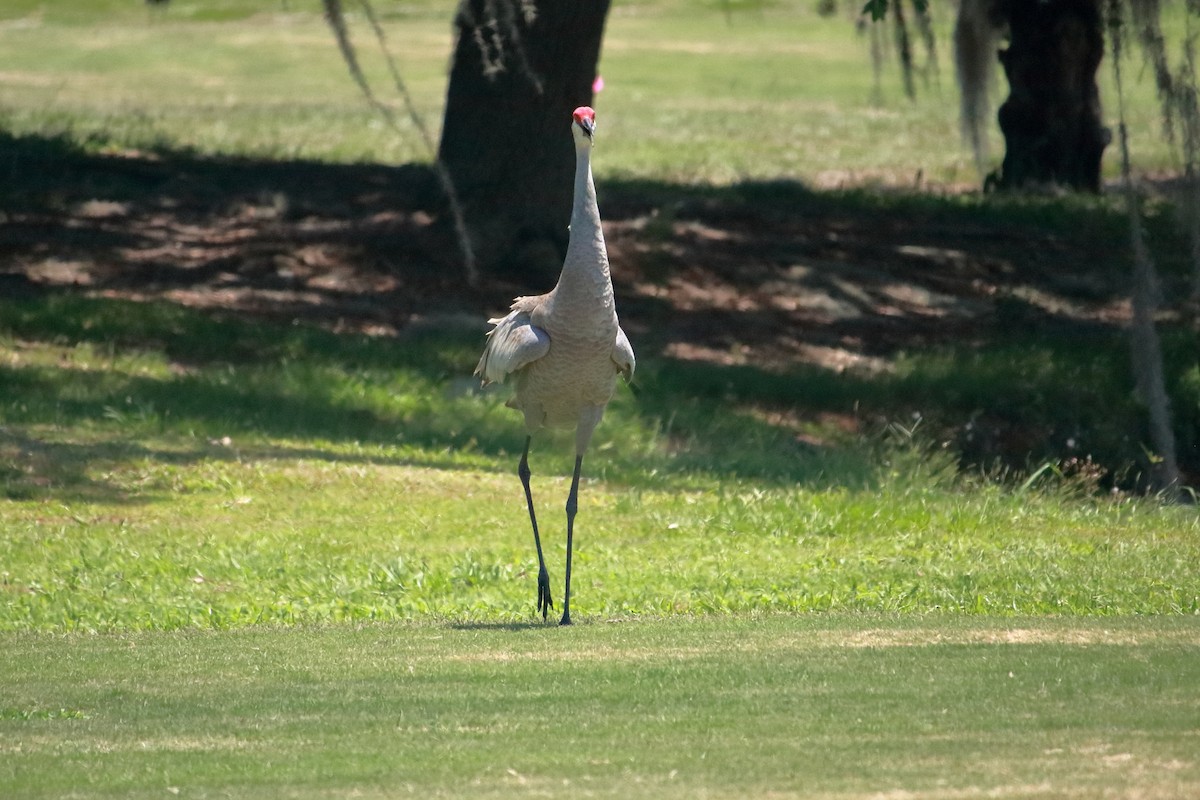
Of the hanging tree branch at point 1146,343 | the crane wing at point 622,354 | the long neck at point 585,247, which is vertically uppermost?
the long neck at point 585,247

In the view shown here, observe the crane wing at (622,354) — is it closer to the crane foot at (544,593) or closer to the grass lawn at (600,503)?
the crane foot at (544,593)

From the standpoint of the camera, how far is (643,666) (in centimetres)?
785

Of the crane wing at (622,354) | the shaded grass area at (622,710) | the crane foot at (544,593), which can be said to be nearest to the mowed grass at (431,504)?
the crane foot at (544,593)

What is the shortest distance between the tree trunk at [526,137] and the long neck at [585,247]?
9140mm

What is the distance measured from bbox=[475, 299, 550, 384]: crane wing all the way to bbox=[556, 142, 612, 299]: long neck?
380 millimetres

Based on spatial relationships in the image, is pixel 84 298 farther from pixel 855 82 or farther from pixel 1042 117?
pixel 855 82

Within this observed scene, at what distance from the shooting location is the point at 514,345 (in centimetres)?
941

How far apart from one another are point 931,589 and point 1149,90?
3733 centimetres

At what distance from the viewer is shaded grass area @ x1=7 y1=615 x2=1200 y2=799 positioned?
231 inches

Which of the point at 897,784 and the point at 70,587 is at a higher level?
the point at 897,784

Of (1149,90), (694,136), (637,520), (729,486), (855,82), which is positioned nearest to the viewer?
(637,520)

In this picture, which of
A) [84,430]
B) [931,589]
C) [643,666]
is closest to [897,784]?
[643,666]

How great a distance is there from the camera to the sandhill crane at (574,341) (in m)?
9.00

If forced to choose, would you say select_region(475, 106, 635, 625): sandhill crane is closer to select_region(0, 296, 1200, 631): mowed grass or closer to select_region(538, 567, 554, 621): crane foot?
select_region(538, 567, 554, 621): crane foot
